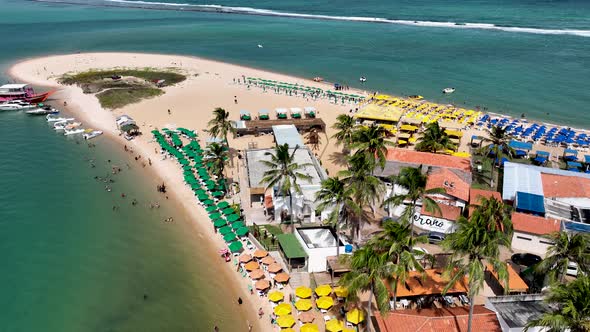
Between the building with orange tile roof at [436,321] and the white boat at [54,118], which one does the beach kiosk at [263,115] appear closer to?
the white boat at [54,118]

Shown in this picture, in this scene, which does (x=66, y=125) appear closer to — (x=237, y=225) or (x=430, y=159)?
(x=237, y=225)

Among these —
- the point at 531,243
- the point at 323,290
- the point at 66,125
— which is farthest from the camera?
the point at 66,125

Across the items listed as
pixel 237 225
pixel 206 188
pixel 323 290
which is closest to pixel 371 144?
pixel 237 225

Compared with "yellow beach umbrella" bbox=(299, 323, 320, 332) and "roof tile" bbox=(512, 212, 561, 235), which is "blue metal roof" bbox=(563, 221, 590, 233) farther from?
"yellow beach umbrella" bbox=(299, 323, 320, 332)

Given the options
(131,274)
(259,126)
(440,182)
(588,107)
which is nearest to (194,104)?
(259,126)

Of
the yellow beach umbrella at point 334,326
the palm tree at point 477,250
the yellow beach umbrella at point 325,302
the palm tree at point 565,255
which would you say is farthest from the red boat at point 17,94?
the palm tree at point 565,255

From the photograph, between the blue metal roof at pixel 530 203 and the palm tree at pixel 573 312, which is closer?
the palm tree at pixel 573 312

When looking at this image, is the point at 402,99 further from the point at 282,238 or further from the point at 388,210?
the point at 282,238
